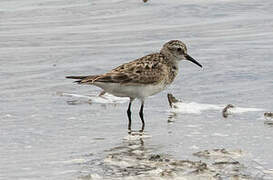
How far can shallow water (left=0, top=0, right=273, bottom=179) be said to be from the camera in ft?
31.9

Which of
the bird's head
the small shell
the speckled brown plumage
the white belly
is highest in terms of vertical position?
the bird's head

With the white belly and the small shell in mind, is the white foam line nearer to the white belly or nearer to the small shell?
the small shell

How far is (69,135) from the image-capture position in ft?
34.8

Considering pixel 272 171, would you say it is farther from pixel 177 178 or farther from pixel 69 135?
pixel 69 135

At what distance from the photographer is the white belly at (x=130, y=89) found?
11539mm

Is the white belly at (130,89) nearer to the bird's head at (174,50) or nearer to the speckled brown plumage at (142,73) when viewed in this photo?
the speckled brown plumage at (142,73)

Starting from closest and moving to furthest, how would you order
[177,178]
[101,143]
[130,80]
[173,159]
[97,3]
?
[177,178] → [173,159] → [101,143] → [130,80] → [97,3]

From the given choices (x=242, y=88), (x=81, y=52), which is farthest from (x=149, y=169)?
→ (x=81, y=52)

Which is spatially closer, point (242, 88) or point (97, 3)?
point (242, 88)

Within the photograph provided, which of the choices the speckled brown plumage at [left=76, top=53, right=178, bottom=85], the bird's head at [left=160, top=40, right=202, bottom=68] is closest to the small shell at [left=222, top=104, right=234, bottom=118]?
the speckled brown plumage at [left=76, top=53, right=178, bottom=85]

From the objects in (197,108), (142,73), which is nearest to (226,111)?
(197,108)

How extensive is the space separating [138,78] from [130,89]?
213 mm

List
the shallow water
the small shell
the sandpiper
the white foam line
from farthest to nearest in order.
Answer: the white foam line → the small shell → the sandpiper → the shallow water

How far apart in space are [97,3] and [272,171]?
13.4 metres
